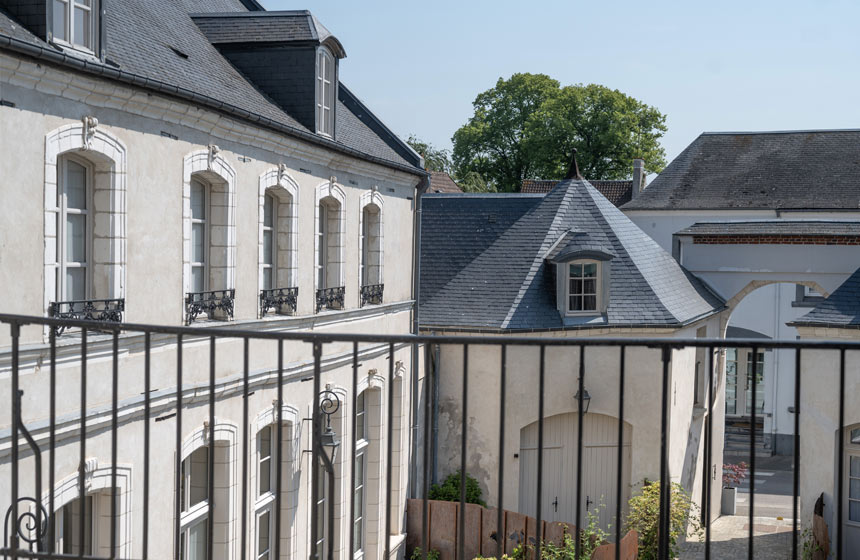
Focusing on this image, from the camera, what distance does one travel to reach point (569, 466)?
1711cm

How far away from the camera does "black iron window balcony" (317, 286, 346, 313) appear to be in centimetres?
1306

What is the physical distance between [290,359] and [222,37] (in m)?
4.41

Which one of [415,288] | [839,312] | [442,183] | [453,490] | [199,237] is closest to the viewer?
[199,237]

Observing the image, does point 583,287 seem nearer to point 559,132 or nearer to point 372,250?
point 372,250

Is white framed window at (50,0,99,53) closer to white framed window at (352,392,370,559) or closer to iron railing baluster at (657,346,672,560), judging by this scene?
iron railing baluster at (657,346,672,560)

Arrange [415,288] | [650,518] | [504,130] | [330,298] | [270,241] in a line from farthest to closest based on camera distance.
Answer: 1. [504,130]
2. [415,288]
3. [650,518]
4. [330,298]
5. [270,241]

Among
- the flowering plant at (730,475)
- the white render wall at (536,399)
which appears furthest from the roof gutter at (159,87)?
the flowering plant at (730,475)

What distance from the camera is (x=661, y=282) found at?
18750 millimetres

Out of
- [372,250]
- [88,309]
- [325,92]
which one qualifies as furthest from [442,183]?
[88,309]

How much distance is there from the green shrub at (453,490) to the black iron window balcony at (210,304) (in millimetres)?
7643

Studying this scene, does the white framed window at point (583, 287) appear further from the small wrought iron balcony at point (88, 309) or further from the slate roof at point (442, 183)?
the slate roof at point (442, 183)

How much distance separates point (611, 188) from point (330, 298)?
2767 cm

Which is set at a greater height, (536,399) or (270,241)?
(270,241)

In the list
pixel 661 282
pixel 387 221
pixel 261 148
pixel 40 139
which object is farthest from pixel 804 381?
pixel 40 139
